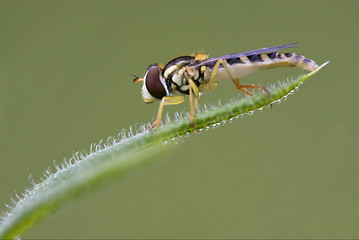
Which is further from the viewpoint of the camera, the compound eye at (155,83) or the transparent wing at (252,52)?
the compound eye at (155,83)

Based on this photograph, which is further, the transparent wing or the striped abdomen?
the striped abdomen

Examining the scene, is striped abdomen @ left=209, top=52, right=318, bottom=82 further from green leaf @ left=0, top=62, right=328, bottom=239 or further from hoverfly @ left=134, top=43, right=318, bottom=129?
green leaf @ left=0, top=62, right=328, bottom=239

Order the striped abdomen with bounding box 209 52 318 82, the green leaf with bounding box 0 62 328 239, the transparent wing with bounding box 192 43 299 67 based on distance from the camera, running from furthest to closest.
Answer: the striped abdomen with bounding box 209 52 318 82 → the transparent wing with bounding box 192 43 299 67 → the green leaf with bounding box 0 62 328 239

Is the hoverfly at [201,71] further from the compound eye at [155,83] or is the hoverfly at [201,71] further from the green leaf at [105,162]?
the green leaf at [105,162]

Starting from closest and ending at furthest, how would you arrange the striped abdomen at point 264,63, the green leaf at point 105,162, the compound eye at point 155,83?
the green leaf at point 105,162
the striped abdomen at point 264,63
the compound eye at point 155,83

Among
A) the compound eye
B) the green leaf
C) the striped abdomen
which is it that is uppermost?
the compound eye

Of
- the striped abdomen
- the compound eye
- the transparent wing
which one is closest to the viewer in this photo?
the transparent wing

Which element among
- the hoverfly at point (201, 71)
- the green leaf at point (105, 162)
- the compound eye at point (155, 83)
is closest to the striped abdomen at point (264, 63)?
the hoverfly at point (201, 71)

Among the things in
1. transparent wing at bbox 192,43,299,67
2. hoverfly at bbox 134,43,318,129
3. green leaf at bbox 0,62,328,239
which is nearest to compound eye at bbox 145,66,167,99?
hoverfly at bbox 134,43,318,129

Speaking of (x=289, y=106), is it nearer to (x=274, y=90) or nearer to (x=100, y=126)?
(x=100, y=126)

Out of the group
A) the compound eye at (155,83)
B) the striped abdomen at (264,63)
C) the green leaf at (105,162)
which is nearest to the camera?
the green leaf at (105,162)
